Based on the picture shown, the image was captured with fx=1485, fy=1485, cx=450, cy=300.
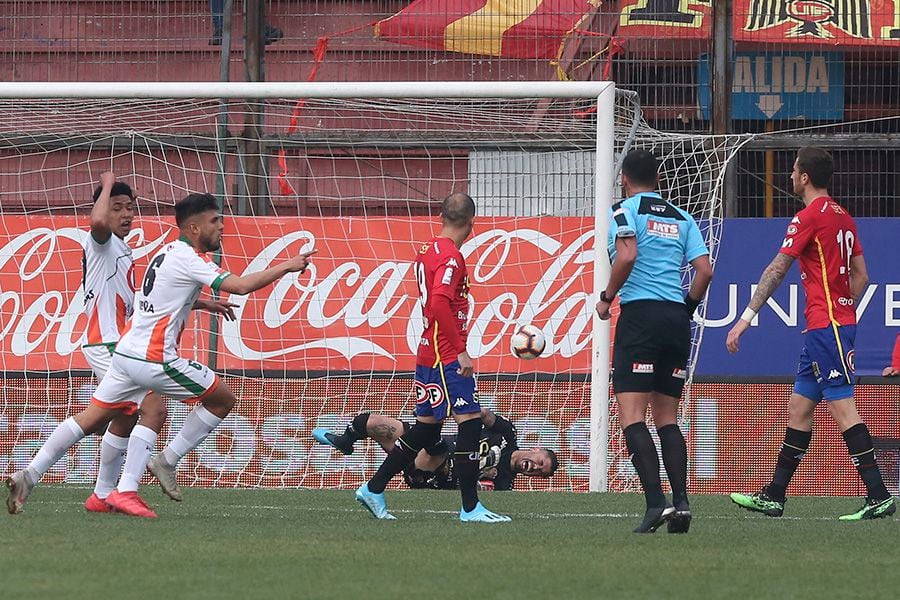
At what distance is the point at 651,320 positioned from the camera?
723cm

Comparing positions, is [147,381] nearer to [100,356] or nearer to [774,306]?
[100,356]

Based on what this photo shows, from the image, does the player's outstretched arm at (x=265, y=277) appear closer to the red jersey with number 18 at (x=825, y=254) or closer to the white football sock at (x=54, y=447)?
the white football sock at (x=54, y=447)

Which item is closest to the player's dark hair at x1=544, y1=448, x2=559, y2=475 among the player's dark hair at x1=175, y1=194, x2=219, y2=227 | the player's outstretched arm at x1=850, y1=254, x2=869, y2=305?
the player's outstretched arm at x1=850, y1=254, x2=869, y2=305

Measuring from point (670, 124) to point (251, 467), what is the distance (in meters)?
4.71

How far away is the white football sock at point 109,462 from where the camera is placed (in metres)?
8.37

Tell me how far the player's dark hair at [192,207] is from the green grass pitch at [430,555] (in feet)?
5.32

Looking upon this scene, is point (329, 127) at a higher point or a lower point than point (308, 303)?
higher

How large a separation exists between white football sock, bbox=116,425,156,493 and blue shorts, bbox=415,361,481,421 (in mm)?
1488

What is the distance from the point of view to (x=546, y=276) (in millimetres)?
12062

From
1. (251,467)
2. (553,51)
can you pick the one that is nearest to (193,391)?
(251,467)

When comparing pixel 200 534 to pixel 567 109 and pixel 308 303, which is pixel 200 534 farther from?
pixel 567 109

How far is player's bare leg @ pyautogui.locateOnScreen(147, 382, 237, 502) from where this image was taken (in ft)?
27.4

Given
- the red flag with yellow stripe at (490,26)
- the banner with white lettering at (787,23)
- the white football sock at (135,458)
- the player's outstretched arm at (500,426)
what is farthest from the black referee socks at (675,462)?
the red flag with yellow stripe at (490,26)

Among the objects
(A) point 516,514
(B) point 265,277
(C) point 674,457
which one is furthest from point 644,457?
(B) point 265,277
